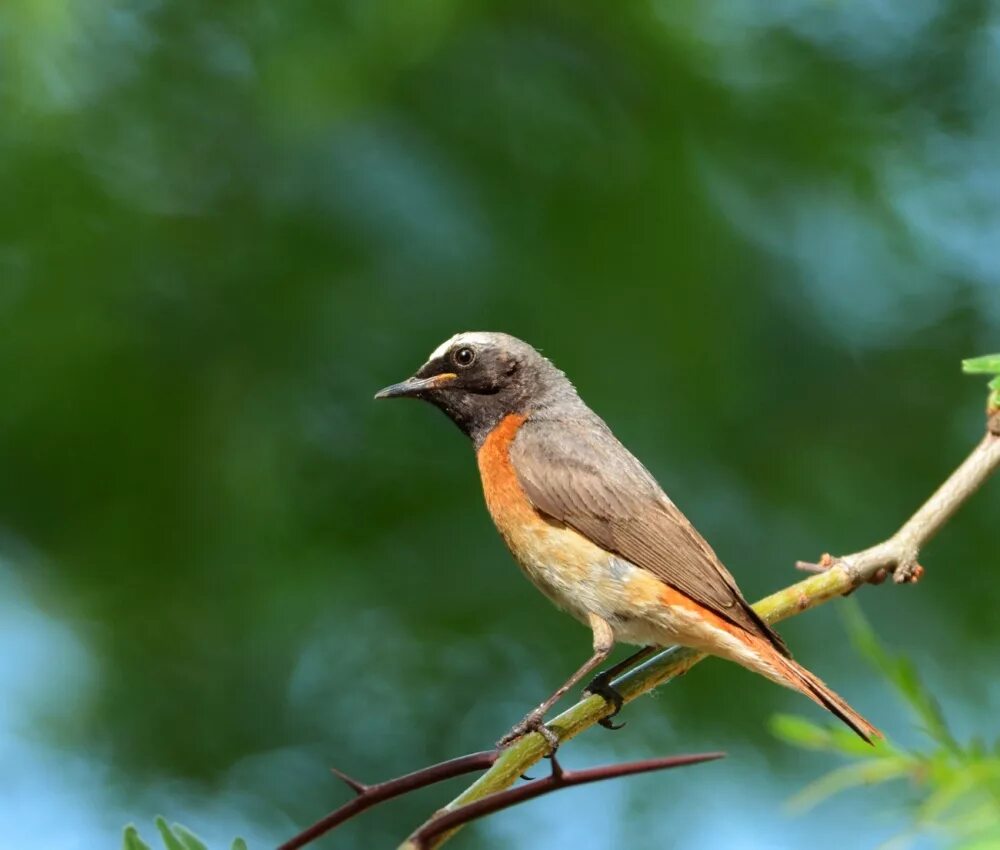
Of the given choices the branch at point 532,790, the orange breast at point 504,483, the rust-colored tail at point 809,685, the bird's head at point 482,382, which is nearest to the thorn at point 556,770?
the branch at point 532,790

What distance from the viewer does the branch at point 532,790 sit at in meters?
1.24

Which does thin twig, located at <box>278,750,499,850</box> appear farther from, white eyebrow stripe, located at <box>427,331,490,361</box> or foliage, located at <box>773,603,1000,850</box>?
white eyebrow stripe, located at <box>427,331,490,361</box>

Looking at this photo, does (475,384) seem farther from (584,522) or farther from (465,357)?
(584,522)

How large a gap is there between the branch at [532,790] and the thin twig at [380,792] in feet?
0.22

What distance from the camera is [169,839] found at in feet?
4.43

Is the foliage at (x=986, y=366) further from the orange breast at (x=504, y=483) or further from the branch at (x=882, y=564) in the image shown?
the orange breast at (x=504, y=483)

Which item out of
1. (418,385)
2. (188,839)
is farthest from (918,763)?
(418,385)

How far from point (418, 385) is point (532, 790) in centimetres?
330

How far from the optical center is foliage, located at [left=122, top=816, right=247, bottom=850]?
1.33m

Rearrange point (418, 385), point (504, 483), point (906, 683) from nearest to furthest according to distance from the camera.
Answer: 1. point (906, 683)
2. point (504, 483)
3. point (418, 385)

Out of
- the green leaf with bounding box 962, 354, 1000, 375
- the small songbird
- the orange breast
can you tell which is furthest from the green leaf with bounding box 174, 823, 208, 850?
the orange breast

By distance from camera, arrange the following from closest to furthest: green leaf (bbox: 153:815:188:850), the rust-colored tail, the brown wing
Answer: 1. green leaf (bbox: 153:815:188:850)
2. the rust-colored tail
3. the brown wing

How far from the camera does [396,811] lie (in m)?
6.54

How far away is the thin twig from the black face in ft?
9.63
